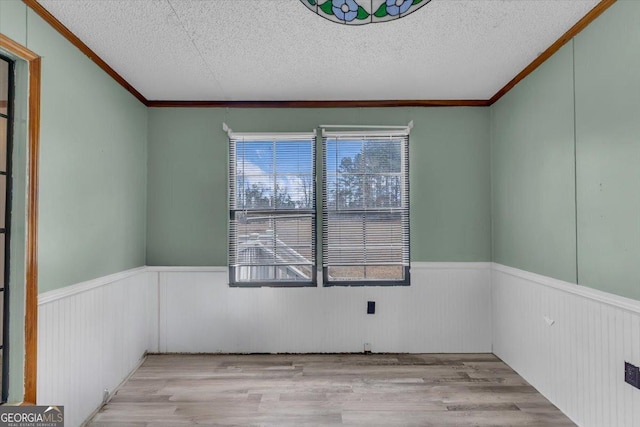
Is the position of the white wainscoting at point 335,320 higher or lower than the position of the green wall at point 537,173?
lower

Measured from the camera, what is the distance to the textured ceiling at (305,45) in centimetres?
213

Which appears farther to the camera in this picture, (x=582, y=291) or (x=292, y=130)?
(x=292, y=130)

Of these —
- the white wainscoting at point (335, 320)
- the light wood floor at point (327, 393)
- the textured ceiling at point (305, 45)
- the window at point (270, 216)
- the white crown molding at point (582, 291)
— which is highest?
the textured ceiling at point (305, 45)

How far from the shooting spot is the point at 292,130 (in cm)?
373

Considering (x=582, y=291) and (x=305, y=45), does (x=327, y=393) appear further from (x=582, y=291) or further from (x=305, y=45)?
(x=305, y=45)

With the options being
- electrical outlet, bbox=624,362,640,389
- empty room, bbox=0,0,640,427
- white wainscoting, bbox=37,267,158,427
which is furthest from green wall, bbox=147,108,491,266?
electrical outlet, bbox=624,362,640,389

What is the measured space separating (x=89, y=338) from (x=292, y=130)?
8.11 ft

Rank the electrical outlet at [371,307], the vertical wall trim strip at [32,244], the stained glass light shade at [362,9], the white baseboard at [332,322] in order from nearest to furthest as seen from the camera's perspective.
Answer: the stained glass light shade at [362,9] → the vertical wall trim strip at [32,244] → the white baseboard at [332,322] → the electrical outlet at [371,307]

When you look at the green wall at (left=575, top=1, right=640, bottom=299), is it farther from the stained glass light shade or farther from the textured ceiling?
the stained glass light shade

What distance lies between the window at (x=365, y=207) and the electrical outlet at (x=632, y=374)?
1.90 meters

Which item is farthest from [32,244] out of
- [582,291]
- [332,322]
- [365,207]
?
[582,291]

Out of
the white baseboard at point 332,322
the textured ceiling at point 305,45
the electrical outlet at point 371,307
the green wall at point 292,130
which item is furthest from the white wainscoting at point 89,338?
the electrical outlet at point 371,307

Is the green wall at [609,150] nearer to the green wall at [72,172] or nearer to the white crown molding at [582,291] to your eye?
the white crown molding at [582,291]

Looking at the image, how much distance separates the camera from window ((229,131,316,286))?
370 centimetres
